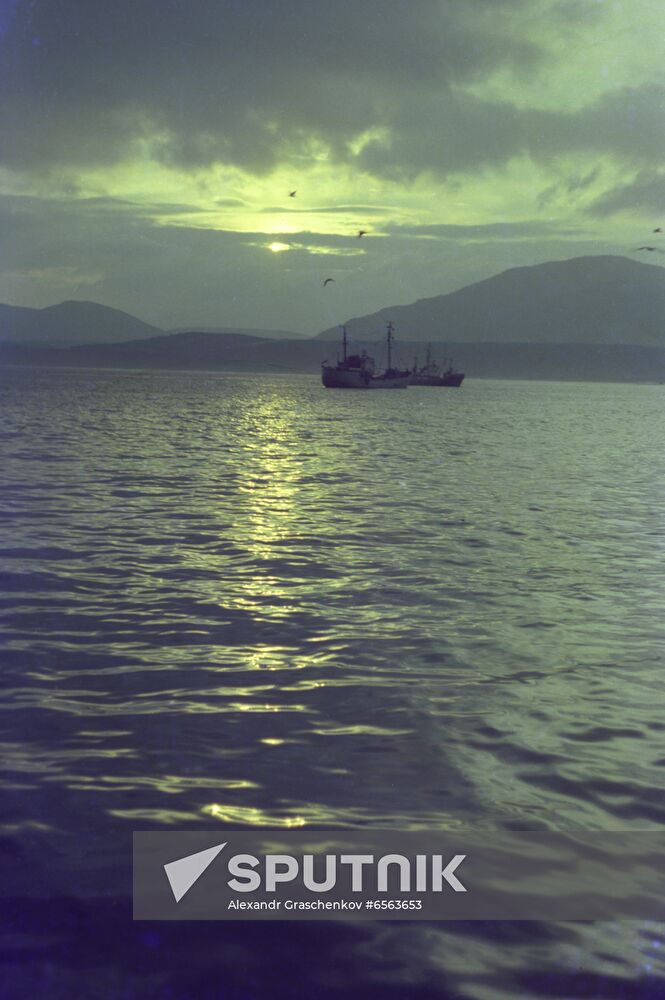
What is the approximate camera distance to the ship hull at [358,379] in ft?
589

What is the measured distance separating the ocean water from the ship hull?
512 ft

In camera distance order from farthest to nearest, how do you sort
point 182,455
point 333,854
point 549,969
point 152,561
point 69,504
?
point 182,455
point 69,504
point 152,561
point 333,854
point 549,969

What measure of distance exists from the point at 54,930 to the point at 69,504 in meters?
19.9

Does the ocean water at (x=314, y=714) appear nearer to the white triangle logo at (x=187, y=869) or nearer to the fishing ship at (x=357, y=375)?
the white triangle logo at (x=187, y=869)

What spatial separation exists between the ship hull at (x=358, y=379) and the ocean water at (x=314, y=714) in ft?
512

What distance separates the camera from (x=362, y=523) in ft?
74.5

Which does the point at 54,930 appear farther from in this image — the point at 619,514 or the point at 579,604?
the point at 619,514

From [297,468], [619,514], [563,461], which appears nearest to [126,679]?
[619,514]
